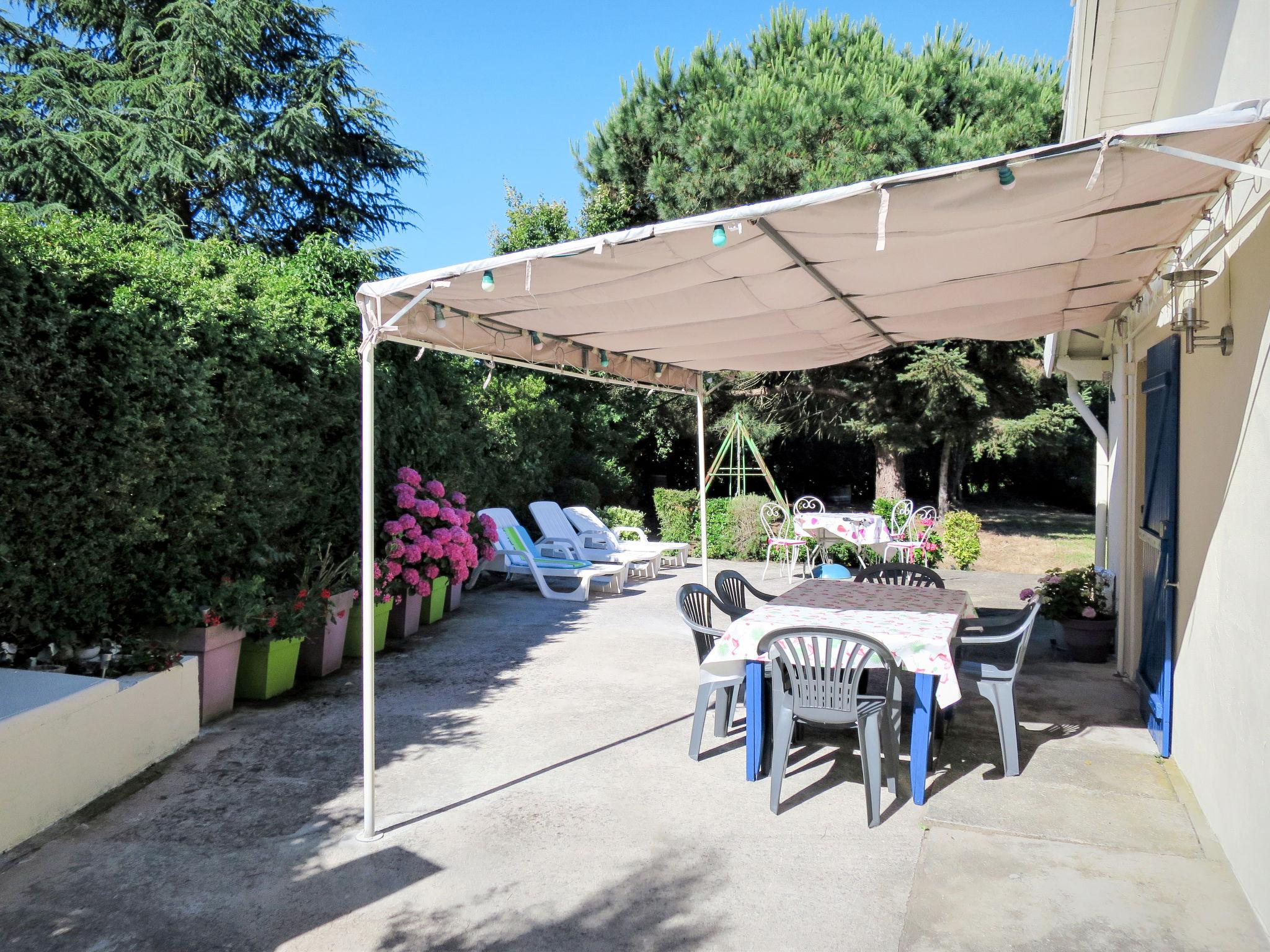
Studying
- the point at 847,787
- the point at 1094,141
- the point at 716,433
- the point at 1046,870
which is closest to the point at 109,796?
the point at 847,787

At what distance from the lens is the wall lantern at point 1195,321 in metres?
3.01

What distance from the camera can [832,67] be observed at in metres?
12.1

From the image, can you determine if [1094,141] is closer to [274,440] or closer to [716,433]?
[274,440]

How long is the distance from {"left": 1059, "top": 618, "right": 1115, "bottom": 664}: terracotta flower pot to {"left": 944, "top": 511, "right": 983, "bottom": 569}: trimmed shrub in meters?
4.95

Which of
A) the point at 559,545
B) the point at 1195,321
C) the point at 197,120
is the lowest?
the point at 559,545

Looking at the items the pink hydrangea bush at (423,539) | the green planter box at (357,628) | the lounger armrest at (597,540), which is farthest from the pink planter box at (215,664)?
the lounger armrest at (597,540)

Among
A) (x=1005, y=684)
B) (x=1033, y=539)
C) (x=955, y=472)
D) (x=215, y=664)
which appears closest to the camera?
(x=1005, y=684)

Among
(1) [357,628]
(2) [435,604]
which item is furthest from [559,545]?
(1) [357,628]

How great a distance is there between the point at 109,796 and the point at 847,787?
3.04 m

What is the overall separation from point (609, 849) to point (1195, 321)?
2986mm

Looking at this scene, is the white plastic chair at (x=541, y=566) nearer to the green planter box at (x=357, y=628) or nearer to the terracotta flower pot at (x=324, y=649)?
the green planter box at (x=357, y=628)

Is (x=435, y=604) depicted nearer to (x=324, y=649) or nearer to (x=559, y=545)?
(x=324, y=649)

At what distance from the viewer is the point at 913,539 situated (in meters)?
10.4

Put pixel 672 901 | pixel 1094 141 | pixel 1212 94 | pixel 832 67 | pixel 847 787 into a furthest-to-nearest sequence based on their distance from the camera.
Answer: pixel 832 67 < pixel 847 787 < pixel 1212 94 < pixel 672 901 < pixel 1094 141
